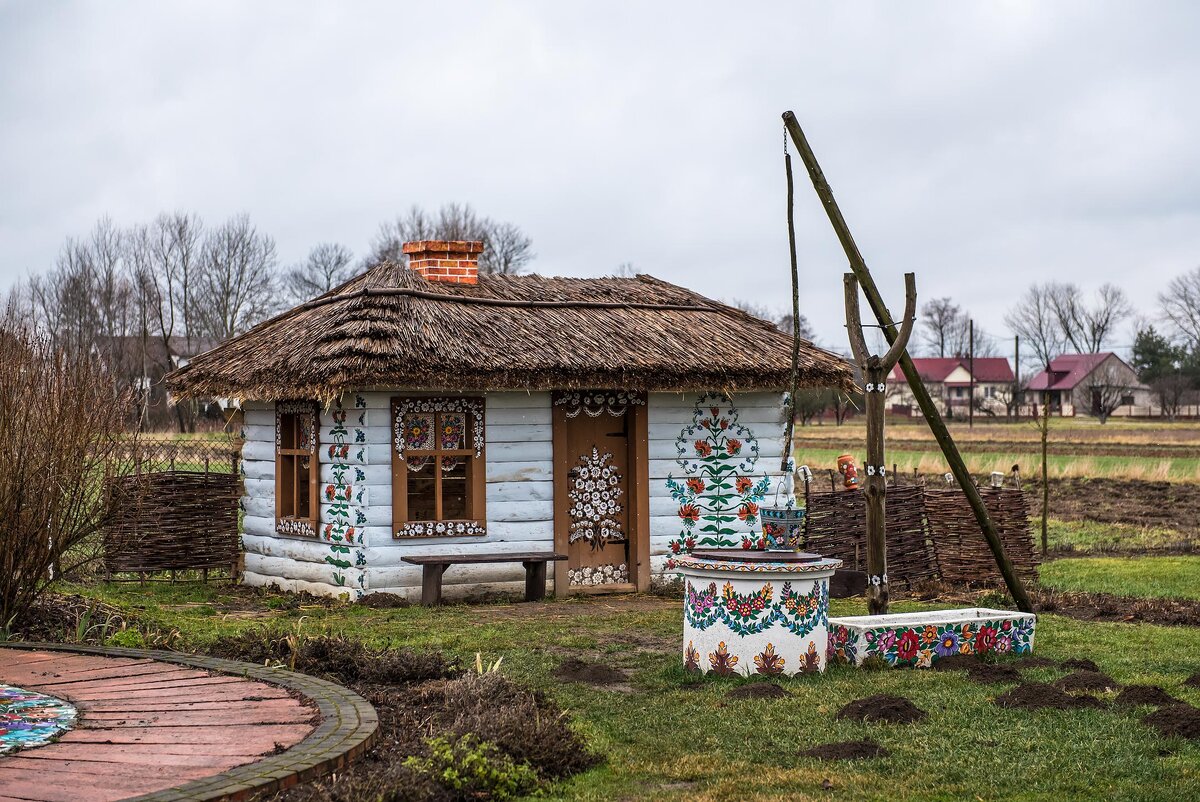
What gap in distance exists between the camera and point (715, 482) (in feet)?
48.3

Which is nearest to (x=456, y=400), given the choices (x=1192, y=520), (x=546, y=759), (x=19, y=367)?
(x=19, y=367)

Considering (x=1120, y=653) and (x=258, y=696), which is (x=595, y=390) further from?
(x=258, y=696)

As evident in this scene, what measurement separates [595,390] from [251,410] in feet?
13.5

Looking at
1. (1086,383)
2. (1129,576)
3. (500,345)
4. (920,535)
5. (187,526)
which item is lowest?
(1129,576)

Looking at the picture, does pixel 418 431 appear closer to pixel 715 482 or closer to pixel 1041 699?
pixel 715 482

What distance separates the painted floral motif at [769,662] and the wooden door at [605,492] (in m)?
5.62

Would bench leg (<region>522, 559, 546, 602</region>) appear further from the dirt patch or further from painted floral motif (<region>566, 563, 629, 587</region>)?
the dirt patch

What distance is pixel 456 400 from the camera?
13.7m

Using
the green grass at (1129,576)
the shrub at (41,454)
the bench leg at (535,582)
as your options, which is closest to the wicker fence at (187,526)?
the bench leg at (535,582)

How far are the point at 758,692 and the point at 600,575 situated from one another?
6.49m

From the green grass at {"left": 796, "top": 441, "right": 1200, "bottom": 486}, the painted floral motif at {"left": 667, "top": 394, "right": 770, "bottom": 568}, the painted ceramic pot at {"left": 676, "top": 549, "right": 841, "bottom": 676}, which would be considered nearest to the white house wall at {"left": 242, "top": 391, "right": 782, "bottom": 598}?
the painted floral motif at {"left": 667, "top": 394, "right": 770, "bottom": 568}

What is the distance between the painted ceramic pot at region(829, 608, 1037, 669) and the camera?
920 cm

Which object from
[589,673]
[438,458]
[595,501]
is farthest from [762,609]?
[595,501]

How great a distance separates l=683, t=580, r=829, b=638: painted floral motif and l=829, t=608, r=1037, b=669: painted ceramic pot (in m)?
0.47
